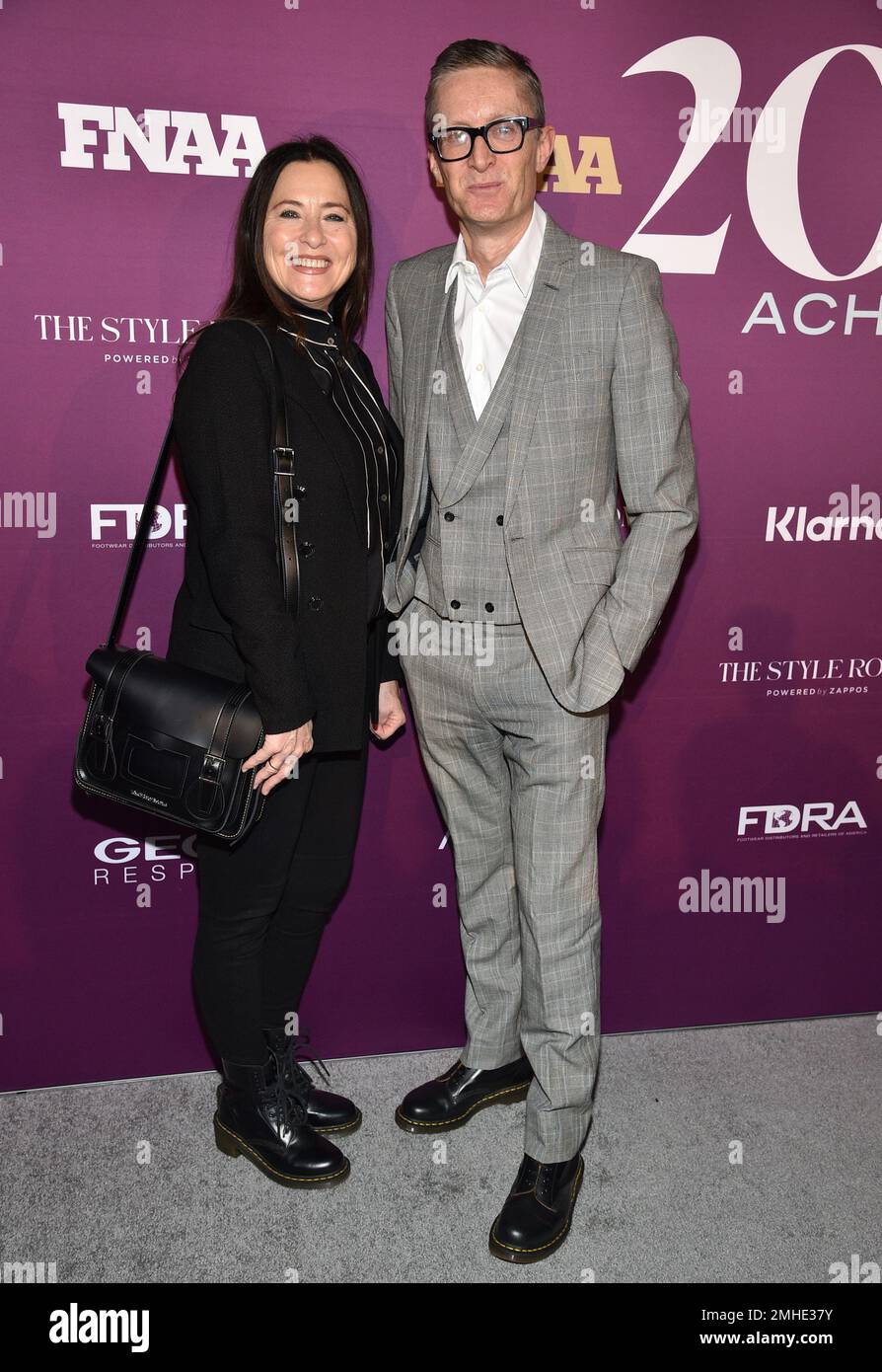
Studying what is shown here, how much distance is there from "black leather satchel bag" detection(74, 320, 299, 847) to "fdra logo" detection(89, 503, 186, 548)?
1.42ft

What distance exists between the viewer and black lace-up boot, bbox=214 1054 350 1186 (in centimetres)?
218

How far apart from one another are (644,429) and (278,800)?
0.99 m

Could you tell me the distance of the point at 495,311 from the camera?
78.4 inches

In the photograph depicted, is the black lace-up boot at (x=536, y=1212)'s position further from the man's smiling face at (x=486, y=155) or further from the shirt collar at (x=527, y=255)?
the man's smiling face at (x=486, y=155)

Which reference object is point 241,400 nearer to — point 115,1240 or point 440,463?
point 440,463

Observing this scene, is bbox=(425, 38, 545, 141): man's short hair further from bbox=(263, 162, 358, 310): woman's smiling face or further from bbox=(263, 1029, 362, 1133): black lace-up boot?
bbox=(263, 1029, 362, 1133): black lace-up boot

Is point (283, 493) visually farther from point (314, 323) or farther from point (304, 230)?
point (304, 230)

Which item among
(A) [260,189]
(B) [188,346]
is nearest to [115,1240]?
(B) [188,346]

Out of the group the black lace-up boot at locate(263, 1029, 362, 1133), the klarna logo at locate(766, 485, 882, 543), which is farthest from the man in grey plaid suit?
the klarna logo at locate(766, 485, 882, 543)

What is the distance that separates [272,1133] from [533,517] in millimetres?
1404

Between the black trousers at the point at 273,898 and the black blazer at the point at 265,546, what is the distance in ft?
0.62

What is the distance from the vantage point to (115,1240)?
2035 millimetres

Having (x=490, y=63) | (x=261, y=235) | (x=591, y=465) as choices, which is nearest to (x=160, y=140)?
(x=261, y=235)

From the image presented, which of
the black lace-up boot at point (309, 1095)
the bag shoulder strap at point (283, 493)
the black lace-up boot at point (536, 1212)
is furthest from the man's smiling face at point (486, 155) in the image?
the black lace-up boot at point (536, 1212)
